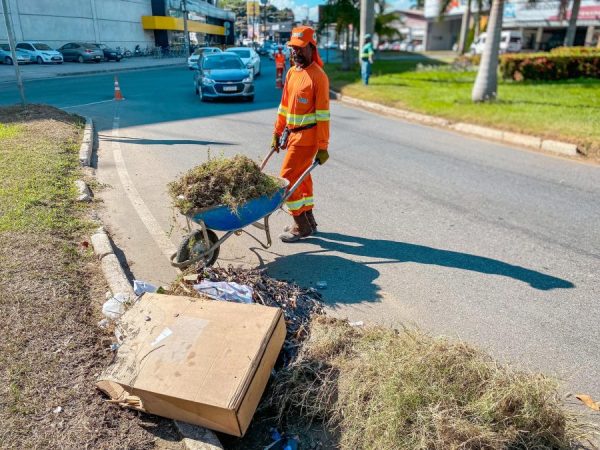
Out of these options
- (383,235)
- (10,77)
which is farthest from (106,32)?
(383,235)

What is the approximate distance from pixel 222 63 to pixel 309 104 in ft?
45.8

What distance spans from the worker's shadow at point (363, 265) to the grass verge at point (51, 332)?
1.76m

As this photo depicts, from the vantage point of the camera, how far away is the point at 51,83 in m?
22.5

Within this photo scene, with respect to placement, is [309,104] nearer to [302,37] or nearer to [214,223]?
[302,37]

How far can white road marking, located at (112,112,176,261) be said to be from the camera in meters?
5.12

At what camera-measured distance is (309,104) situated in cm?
489

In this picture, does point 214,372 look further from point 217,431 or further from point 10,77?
point 10,77

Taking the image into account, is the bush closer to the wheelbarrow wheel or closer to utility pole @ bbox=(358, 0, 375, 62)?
utility pole @ bbox=(358, 0, 375, 62)

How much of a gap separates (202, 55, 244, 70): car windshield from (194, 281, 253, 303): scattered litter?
15.1 m

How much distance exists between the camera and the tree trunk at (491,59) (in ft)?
43.1

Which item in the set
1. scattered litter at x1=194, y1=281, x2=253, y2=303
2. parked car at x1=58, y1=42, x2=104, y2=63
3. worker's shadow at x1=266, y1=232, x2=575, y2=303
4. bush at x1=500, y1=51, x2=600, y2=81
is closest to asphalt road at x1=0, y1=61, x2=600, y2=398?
worker's shadow at x1=266, y1=232, x2=575, y2=303

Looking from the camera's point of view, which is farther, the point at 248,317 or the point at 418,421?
the point at 248,317

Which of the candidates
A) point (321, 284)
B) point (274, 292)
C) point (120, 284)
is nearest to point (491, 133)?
point (321, 284)

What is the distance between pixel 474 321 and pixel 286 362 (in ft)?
5.39
